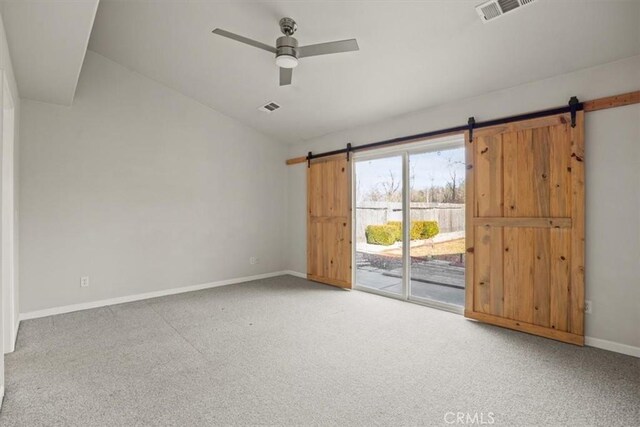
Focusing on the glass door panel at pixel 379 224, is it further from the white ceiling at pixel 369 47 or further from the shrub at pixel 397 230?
the white ceiling at pixel 369 47

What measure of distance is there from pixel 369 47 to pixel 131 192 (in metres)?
3.61

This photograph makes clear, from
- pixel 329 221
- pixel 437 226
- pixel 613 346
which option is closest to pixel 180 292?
pixel 329 221

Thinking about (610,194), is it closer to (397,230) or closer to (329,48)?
(397,230)

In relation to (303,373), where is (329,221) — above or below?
above

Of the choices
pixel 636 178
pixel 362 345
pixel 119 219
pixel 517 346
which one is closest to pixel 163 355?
pixel 362 345

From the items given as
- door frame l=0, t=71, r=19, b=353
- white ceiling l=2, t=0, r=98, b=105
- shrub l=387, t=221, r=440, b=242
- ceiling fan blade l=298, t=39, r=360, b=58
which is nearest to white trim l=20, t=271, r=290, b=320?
door frame l=0, t=71, r=19, b=353

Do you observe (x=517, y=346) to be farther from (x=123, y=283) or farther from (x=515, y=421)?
(x=123, y=283)

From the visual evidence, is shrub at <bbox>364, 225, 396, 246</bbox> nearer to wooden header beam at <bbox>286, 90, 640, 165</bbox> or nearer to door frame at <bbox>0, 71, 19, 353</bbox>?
wooden header beam at <bbox>286, 90, 640, 165</bbox>

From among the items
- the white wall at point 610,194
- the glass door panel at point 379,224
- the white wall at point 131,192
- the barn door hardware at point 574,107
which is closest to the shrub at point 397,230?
the glass door panel at point 379,224

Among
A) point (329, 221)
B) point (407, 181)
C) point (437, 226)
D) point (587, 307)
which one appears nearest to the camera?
point (587, 307)

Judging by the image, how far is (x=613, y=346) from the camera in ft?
9.44

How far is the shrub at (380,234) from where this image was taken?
4.71 m

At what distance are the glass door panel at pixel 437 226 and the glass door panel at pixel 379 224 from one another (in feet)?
0.70

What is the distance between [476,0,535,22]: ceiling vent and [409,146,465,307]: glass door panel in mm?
1634
